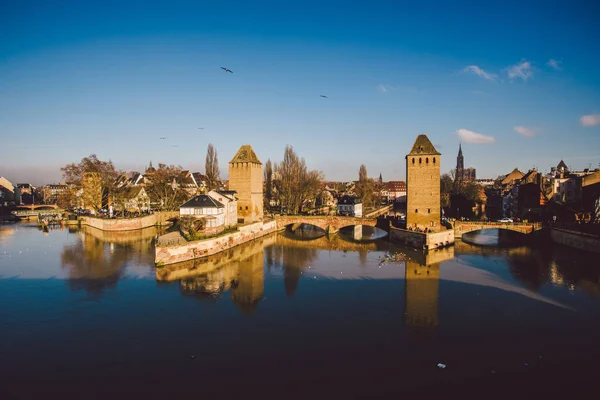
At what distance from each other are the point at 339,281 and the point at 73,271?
56.7 feet

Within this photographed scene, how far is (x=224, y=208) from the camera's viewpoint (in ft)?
115

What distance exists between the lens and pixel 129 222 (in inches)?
1770

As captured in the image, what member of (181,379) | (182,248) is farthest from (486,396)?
(182,248)

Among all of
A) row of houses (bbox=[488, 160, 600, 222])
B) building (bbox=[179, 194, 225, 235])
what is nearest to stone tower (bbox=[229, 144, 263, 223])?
building (bbox=[179, 194, 225, 235])

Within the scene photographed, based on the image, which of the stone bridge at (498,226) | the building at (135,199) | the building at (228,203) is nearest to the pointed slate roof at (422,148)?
the stone bridge at (498,226)

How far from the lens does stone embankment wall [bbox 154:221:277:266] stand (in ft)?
83.8

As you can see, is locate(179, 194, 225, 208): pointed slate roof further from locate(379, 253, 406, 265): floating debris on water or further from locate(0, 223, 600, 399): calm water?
locate(379, 253, 406, 265): floating debris on water

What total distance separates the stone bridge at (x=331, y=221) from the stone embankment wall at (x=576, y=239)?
48.7 feet

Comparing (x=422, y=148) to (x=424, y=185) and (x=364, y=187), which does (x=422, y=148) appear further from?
(x=364, y=187)

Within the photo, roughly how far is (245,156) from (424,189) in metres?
19.6

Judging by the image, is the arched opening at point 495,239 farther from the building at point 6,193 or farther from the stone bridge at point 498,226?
the building at point 6,193

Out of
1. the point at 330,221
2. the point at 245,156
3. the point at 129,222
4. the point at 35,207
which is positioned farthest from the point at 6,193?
the point at 330,221

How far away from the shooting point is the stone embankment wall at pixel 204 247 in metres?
25.5

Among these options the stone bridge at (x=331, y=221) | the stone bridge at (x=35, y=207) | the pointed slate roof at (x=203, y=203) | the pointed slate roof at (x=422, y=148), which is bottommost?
the stone bridge at (x=331, y=221)
